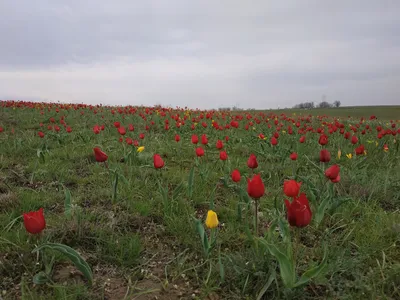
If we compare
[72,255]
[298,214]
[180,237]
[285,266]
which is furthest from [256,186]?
[72,255]

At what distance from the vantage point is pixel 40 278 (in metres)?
1.86

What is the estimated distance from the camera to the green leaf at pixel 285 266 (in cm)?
163

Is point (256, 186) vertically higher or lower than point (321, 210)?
higher

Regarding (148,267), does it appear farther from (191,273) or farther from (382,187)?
(382,187)

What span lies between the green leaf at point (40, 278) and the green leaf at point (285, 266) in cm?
125

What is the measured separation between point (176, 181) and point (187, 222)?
40.9 inches

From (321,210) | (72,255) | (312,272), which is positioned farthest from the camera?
(321,210)

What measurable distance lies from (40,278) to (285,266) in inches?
54.0

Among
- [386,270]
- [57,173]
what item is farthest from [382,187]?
[57,173]

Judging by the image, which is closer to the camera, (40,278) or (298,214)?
(298,214)

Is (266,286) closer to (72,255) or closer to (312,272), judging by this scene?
(312,272)

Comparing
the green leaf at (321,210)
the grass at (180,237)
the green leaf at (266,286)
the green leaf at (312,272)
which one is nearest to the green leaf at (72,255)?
the grass at (180,237)

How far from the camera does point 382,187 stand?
328 centimetres

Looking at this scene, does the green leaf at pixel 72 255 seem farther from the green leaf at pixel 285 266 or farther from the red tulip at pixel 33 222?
the green leaf at pixel 285 266
